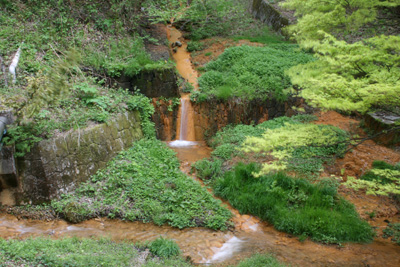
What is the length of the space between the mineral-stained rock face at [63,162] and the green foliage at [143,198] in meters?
0.26

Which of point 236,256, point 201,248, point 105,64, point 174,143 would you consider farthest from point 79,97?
point 236,256

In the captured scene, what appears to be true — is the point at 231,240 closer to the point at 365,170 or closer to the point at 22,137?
the point at 365,170

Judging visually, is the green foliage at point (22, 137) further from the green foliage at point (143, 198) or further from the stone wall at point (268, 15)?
the stone wall at point (268, 15)

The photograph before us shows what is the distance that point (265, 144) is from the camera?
18.6 ft

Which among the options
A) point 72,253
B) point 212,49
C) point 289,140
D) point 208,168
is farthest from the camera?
point 212,49

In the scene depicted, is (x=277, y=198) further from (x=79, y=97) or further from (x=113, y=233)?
(x=79, y=97)

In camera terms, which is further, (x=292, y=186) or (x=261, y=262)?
(x=292, y=186)

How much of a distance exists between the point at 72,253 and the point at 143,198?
2.57 meters

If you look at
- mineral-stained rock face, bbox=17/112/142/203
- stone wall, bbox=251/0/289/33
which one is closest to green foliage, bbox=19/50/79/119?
mineral-stained rock face, bbox=17/112/142/203

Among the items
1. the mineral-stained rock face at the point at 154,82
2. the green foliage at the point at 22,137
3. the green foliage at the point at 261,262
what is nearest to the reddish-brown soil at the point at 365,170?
the green foliage at the point at 261,262

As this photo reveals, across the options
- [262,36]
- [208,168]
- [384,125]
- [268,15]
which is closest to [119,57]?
[208,168]

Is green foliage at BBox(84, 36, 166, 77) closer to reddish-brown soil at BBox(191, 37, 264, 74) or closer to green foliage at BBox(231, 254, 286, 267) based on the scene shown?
reddish-brown soil at BBox(191, 37, 264, 74)

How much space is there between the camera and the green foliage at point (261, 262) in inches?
208

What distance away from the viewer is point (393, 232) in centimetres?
659
